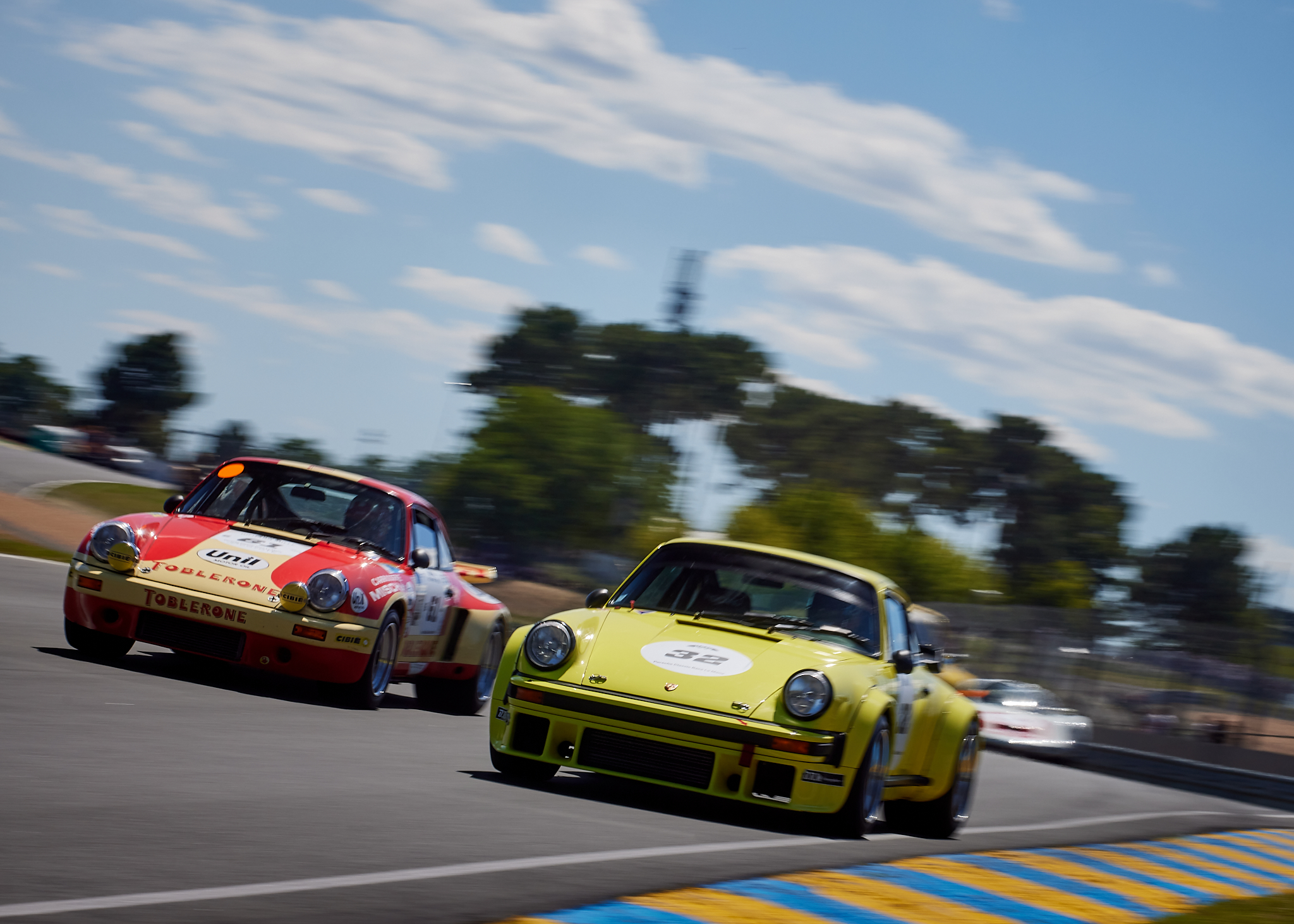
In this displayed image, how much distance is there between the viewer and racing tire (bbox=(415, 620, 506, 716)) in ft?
36.5

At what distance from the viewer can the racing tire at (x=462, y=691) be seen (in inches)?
438

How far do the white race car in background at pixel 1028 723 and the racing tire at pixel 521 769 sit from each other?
1331 cm

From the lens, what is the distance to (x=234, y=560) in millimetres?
9312

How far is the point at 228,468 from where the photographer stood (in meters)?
10.4

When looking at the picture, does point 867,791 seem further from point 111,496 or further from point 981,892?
point 111,496

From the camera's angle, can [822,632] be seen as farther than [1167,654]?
No

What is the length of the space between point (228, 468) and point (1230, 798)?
12.7 metres

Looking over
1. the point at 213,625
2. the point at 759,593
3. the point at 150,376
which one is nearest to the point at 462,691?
the point at 213,625

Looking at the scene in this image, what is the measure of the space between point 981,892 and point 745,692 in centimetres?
132

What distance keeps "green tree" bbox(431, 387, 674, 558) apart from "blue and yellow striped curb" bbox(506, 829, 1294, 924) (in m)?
79.5

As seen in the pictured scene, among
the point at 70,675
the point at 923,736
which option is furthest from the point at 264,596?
the point at 923,736

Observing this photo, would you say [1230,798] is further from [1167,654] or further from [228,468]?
[228,468]

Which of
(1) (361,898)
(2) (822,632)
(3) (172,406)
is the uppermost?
(3) (172,406)

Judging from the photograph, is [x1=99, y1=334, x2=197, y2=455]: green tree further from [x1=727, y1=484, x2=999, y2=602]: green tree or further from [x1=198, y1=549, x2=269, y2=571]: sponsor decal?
[x1=198, y1=549, x2=269, y2=571]: sponsor decal
